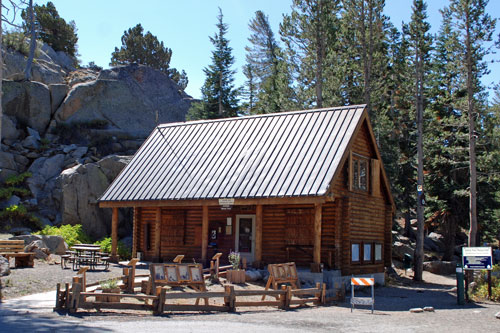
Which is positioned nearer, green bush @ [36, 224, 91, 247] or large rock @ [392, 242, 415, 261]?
green bush @ [36, 224, 91, 247]

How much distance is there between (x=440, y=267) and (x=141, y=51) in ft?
127

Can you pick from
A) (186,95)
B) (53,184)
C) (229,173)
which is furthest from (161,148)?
(186,95)

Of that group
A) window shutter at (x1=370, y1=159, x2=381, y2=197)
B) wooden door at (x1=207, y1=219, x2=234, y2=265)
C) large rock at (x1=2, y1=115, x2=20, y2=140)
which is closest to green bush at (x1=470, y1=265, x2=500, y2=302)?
window shutter at (x1=370, y1=159, x2=381, y2=197)

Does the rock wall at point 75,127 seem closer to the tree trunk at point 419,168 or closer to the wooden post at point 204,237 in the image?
the wooden post at point 204,237

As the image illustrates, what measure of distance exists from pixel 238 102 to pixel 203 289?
109 feet

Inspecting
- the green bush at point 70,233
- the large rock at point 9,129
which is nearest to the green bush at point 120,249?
the green bush at point 70,233

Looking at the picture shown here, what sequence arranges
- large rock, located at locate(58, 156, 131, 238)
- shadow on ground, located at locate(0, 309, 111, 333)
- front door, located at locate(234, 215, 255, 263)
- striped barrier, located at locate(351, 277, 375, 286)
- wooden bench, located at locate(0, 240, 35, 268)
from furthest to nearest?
large rock, located at locate(58, 156, 131, 238) < front door, located at locate(234, 215, 255, 263) < wooden bench, located at locate(0, 240, 35, 268) < striped barrier, located at locate(351, 277, 375, 286) < shadow on ground, located at locate(0, 309, 111, 333)

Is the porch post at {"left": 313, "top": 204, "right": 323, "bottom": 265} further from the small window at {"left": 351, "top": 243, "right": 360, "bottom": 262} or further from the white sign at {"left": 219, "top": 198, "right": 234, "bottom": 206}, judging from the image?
the white sign at {"left": 219, "top": 198, "right": 234, "bottom": 206}

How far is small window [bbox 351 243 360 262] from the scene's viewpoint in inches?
890

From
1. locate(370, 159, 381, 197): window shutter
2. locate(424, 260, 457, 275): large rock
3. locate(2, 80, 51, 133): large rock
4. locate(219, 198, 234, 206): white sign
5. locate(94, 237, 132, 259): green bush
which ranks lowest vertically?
locate(424, 260, 457, 275): large rock

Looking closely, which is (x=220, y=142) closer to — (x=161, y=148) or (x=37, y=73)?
(x=161, y=148)

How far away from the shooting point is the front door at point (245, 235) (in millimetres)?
23359

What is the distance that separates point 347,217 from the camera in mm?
21875

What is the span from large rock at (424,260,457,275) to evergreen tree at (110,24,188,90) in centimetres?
3366
